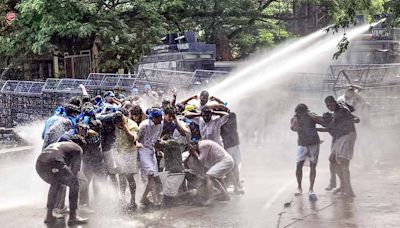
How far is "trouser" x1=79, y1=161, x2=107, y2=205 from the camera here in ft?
28.9

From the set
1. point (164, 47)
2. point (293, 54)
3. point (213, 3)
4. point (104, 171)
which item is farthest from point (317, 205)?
point (213, 3)

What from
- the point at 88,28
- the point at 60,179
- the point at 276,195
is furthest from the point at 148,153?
the point at 88,28

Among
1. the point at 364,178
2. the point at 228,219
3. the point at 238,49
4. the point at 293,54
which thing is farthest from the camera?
the point at 238,49

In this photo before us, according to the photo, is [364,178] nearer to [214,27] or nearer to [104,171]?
[104,171]

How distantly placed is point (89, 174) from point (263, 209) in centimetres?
263

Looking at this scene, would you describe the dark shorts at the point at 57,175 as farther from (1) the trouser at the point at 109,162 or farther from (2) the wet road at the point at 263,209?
(1) the trouser at the point at 109,162

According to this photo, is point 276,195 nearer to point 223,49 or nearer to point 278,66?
point 278,66

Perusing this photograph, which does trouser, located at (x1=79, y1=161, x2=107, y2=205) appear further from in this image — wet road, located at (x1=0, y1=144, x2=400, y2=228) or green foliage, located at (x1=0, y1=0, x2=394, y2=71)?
green foliage, located at (x1=0, y1=0, x2=394, y2=71)

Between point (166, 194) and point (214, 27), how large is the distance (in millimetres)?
16573

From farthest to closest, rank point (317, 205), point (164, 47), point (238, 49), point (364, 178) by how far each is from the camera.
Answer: point (238, 49) < point (164, 47) < point (364, 178) < point (317, 205)

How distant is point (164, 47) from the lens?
2238 cm

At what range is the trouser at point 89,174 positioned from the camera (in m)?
8.80

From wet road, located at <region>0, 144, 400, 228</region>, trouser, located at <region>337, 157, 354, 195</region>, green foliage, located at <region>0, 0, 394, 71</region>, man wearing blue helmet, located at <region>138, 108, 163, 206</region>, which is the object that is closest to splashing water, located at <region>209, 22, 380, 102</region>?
green foliage, located at <region>0, 0, 394, 71</region>

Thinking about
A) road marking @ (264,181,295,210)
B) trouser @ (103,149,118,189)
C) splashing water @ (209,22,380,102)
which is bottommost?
road marking @ (264,181,295,210)
